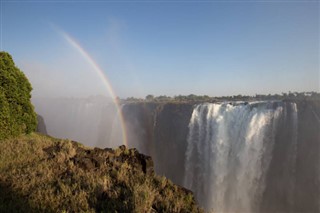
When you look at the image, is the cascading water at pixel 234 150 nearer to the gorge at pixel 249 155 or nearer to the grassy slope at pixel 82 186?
the gorge at pixel 249 155

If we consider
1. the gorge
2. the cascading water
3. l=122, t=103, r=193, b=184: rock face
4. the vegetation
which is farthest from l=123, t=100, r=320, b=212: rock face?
the vegetation

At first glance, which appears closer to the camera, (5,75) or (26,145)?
(26,145)

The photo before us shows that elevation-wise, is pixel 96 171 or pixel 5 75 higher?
pixel 5 75

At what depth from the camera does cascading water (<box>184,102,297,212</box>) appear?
27.2m

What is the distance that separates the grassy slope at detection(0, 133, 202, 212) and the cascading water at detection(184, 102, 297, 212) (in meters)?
22.0

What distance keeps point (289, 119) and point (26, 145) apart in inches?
967

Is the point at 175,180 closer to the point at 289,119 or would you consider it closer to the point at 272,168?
the point at 272,168

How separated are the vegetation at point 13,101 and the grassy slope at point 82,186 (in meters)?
3.36

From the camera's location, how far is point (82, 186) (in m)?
5.63

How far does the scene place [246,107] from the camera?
28.2m

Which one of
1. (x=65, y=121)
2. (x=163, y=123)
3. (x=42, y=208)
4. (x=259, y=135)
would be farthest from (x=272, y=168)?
(x=65, y=121)

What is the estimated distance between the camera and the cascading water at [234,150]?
27188mm

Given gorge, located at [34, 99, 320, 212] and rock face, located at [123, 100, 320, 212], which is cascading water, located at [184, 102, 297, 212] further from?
rock face, located at [123, 100, 320, 212]

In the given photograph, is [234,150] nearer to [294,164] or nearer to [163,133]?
[294,164]
